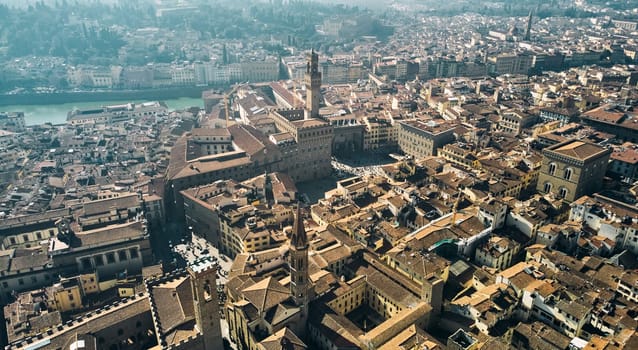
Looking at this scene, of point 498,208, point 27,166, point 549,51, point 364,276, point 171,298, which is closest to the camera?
point 171,298

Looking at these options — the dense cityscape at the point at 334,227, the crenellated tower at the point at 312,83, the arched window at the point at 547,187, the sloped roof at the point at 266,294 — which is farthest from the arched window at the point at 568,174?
the crenellated tower at the point at 312,83

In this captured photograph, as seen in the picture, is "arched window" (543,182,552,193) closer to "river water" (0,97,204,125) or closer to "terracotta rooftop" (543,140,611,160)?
"terracotta rooftop" (543,140,611,160)

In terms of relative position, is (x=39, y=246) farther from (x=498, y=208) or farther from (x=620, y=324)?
(x=620, y=324)

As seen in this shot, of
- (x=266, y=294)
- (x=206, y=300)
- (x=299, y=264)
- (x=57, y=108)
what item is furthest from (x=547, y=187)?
(x=57, y=108)

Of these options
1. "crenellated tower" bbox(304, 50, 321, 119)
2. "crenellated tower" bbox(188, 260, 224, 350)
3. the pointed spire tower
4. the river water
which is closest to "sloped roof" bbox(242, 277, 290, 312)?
the pointed spire tower

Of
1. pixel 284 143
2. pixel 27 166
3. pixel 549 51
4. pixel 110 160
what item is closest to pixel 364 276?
pixel 284 143

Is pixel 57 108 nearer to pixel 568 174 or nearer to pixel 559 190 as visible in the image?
pixel 559 190
